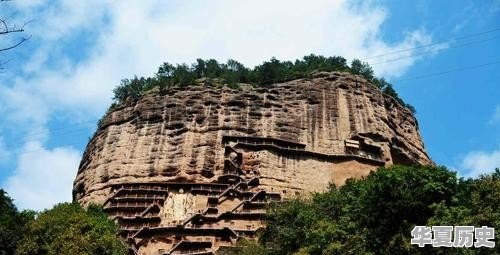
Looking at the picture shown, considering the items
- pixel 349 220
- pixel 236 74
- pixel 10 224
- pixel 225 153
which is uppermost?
pixel 236 74

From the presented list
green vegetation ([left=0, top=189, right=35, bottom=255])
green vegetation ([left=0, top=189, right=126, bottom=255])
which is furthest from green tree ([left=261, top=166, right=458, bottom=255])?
green vegetation ([left=0, top=189, right=35, bottom=255])

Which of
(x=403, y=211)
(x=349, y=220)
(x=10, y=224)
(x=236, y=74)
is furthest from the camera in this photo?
(x=236, y=74)

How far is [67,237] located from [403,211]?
490 inches

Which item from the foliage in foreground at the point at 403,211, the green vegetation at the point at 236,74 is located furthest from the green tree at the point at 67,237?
the green vegetation at the point at 236,74

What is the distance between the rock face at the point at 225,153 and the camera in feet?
110

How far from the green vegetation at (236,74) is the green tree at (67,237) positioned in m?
17.1

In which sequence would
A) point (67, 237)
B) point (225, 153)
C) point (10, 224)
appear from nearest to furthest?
point (67, 237) < point (10, 224) < point (225, 153)

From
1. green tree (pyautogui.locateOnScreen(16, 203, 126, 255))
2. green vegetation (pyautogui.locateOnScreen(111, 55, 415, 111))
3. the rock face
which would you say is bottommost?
green tree (pyautogui.locateOnScreen(16, 203, 126, 255))

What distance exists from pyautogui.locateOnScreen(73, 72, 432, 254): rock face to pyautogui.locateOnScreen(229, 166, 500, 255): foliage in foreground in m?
10.2

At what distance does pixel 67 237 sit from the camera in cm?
2522

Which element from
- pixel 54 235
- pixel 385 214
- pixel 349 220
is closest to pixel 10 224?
pixel 54 235

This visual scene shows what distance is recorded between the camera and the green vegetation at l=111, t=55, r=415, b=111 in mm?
43688

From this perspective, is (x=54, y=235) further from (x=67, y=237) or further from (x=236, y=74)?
(x=236, y=74)

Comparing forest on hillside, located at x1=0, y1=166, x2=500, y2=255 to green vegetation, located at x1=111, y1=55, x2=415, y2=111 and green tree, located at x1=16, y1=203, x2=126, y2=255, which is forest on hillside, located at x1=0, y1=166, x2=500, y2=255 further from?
green vegetation, located at x1=111, y1=55, x2=415, y2=111
